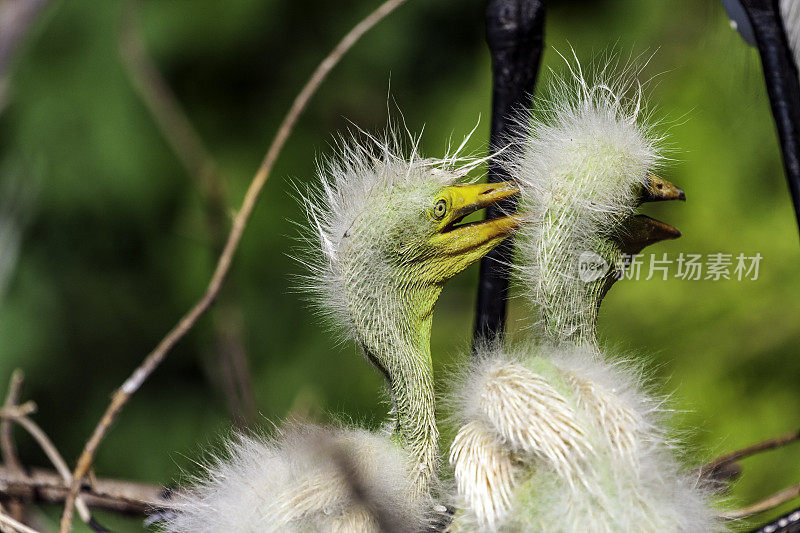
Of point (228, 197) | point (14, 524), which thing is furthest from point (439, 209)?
point (228, 197)

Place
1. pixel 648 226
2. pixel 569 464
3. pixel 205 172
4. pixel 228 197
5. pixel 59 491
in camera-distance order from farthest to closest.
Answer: pixel 228 197 < pixel 205 172 < pixel 59 491 < pixel 648 226 < pixel 569 464

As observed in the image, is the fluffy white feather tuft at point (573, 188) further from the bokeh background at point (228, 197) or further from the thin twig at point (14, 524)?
the bokeh background at point (228, 197)

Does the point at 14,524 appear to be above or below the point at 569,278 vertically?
below

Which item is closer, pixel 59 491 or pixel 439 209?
pixel 439 209

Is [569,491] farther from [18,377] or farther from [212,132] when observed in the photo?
[212,132]

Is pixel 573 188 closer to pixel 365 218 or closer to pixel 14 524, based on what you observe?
pixel 365 218

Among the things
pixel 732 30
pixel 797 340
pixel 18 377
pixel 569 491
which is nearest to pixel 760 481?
pixel 797 340
